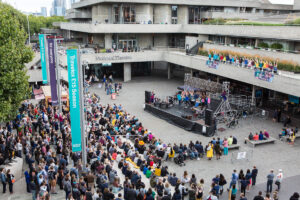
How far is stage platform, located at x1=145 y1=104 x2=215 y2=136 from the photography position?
80.1ft

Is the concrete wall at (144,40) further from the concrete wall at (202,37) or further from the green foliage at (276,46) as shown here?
the green foliage at (276,46)

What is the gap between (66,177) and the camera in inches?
550

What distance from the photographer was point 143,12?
4900cm

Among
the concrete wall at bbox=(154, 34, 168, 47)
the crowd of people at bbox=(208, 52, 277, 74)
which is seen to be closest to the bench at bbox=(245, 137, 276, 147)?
the crowd of people at bbox=(208, 52, 277, 74)

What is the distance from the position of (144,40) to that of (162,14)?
522 centimetres

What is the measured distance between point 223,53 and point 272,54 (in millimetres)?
6340

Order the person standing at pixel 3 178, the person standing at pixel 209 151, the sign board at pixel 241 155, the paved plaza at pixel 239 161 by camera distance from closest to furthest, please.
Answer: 1. the person standing at pixel 3 178
2. the paved plaza at pixel 239 161
3. the sign board at pixel 241 155
4. the person standing at pixel 209 151

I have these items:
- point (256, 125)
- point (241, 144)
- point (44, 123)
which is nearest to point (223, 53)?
point (256, 125)

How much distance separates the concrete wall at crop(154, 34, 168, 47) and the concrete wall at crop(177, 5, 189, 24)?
3686mm

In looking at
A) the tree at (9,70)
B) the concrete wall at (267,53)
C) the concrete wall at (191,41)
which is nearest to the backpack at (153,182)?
the tree at (9,70)

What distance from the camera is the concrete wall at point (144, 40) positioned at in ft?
164

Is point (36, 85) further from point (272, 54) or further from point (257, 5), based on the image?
point (257, 5)

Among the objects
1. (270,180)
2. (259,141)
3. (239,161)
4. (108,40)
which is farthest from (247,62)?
(108,40)

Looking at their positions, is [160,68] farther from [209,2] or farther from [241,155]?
[241,155]
